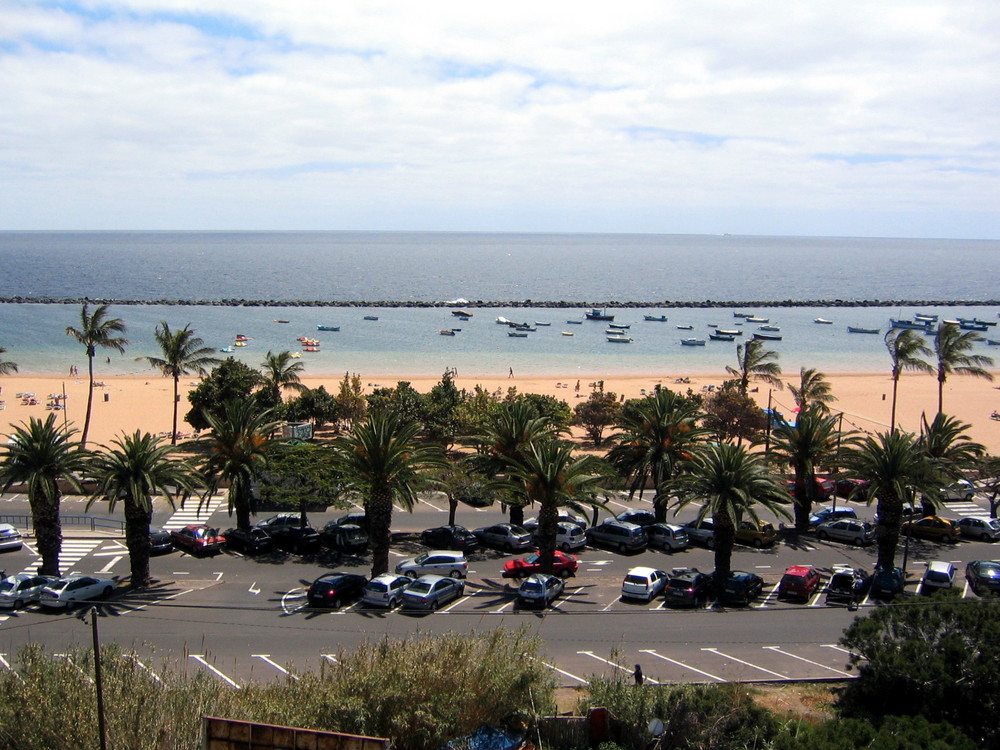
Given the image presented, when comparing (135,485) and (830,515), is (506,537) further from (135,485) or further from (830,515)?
(830,515)

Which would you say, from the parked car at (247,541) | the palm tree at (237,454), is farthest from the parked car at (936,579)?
the palm tree at (237,454)

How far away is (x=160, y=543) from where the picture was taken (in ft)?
101

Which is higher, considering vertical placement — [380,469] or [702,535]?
[380,469]

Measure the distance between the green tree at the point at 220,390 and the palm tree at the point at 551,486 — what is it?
2634 centimetres

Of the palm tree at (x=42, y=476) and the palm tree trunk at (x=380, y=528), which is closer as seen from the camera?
the palm tree at (x=42, y=476)

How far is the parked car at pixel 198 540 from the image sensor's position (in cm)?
3044

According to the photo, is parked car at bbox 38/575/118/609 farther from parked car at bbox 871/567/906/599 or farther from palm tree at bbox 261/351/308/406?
palm tree at bbox 261/351/308/406

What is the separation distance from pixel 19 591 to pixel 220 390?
25.6 metres

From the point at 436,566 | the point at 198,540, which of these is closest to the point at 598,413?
the point at 436,566

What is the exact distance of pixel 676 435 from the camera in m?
34.0

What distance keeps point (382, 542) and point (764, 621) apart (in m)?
11.6

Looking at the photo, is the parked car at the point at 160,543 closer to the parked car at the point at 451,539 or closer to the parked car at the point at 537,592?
the parked car at the point at 451,539

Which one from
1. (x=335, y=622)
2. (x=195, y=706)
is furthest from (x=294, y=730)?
(x=335, y=622)

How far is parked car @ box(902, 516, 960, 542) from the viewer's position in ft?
111
